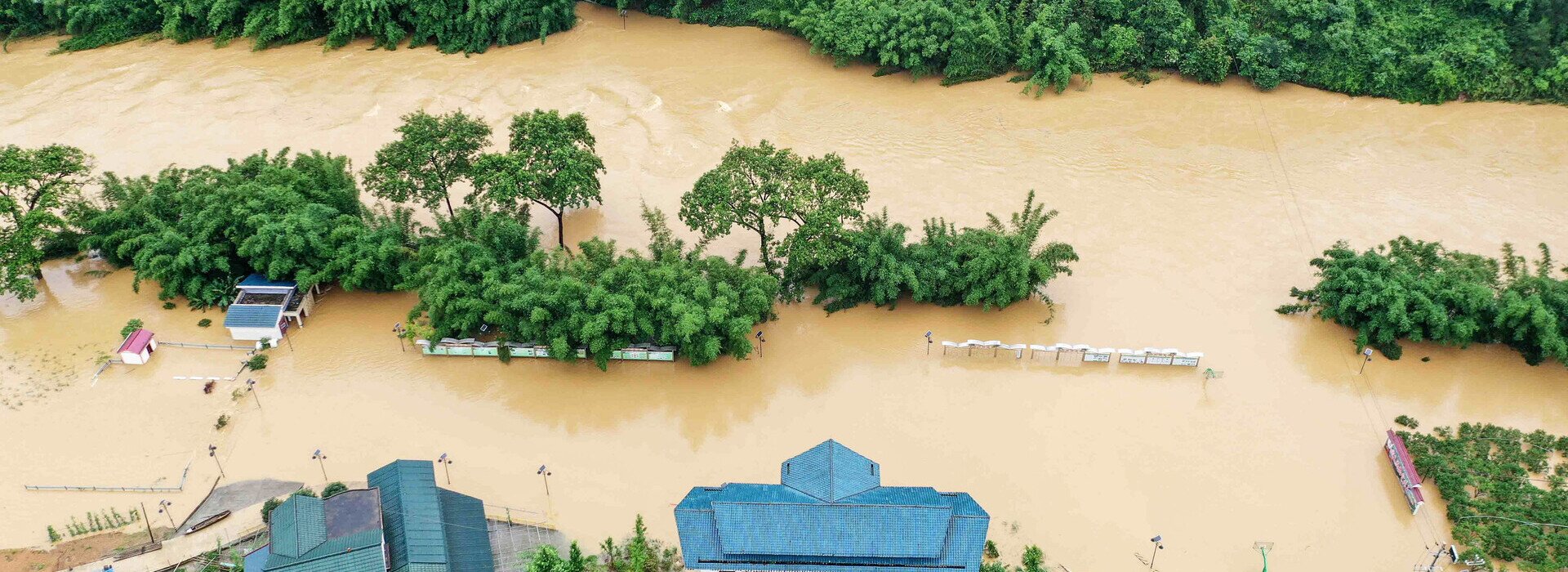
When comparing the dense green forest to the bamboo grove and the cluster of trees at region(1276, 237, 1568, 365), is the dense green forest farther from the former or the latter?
the cluster of trees at region(1276, 237, 1568, 365)

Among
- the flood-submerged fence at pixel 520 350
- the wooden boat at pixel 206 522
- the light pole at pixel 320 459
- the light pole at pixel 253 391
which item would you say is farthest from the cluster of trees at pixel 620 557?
the light pole at pixel 253 391

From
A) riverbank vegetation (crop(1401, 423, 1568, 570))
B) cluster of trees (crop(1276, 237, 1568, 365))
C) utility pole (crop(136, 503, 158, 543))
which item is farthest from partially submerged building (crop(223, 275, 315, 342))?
riverbank vegetation (crop(1401, 423, 1568, 570))

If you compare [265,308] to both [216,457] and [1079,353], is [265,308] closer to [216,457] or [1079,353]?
[216,457]

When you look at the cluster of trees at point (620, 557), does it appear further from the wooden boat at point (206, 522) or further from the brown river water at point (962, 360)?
the wooden boat at point (206, 522)

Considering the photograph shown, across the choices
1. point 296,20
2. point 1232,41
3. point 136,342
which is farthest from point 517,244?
point 1232,41

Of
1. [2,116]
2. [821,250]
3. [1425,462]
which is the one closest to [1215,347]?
[1425,462]

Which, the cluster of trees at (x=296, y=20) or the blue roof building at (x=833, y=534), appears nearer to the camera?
the blue roof building at (x=833, y=534)

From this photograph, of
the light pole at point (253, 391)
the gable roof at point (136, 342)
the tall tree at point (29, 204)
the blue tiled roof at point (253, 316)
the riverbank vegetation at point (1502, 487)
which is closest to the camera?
the riverbank vegetation at point (1502, 487)
